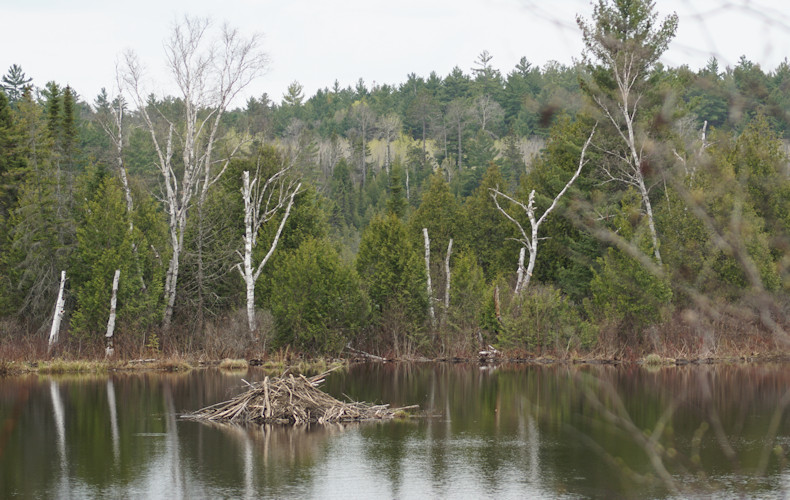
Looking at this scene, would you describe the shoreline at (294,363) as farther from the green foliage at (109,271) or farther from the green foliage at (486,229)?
the green foliage at (486,229)

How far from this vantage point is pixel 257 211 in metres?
39.8

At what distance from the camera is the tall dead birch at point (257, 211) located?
38.3 meters

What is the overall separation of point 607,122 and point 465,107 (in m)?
61.3

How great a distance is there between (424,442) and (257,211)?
23.6 m

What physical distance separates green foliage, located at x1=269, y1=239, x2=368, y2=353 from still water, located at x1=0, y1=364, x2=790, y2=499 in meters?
7.38

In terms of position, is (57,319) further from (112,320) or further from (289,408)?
(289,408)

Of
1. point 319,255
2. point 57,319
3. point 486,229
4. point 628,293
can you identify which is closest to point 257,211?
point 319,255

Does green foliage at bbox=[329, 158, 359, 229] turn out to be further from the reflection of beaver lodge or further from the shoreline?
the reflection of beaver lodge

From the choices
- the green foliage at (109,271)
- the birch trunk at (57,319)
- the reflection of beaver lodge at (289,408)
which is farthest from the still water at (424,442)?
the green foliage at (109,271)

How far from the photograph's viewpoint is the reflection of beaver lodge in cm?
2112

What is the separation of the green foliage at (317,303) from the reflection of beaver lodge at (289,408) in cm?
1563

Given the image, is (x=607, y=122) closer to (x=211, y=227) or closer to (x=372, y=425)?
(x=211, y=227)

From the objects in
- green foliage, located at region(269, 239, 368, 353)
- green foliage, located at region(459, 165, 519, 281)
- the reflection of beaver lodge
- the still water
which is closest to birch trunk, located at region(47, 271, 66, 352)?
the still water

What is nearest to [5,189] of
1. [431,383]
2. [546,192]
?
[431,383]
